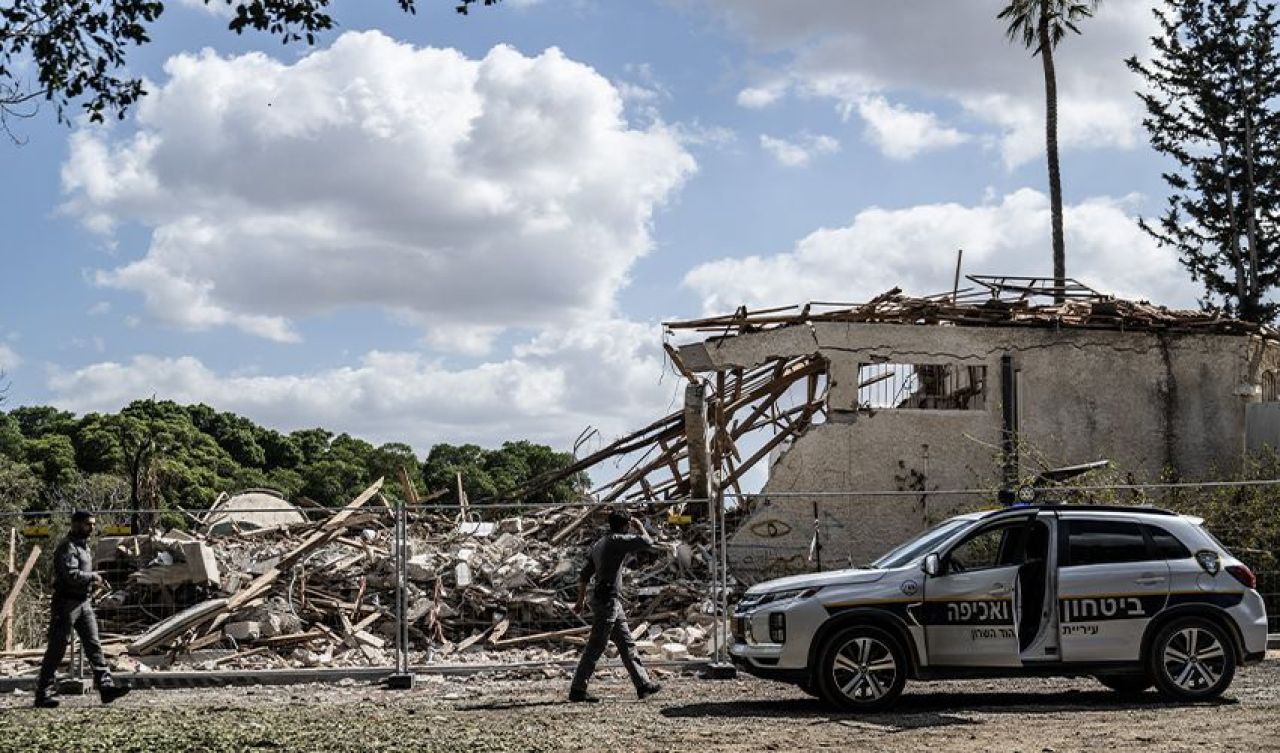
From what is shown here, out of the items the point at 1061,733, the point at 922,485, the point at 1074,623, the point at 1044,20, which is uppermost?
the point at 1044,20

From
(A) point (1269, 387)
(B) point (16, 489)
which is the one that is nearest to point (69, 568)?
(A) point (1269, 387)

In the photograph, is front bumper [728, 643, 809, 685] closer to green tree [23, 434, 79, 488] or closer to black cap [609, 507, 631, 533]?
black cap [609, 507, 631, 533]

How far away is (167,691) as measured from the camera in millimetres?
16500

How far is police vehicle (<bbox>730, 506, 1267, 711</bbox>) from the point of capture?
13109 mm

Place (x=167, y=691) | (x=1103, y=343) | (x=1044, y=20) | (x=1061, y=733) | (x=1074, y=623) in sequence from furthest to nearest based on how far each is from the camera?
(x=1044, y=20), (x=1103, y=343), (x=167, y=691), (x=1074, y=623), (x=1061, y=733)

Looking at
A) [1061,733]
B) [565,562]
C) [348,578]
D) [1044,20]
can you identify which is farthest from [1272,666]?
[1044,20]

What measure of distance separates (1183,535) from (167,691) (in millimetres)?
A: 10750

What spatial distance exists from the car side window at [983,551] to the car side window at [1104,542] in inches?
19.0

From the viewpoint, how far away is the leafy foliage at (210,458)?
52969mm

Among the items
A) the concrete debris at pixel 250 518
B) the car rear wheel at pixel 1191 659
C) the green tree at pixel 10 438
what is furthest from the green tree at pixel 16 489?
the car rear wheel at pixel 1191 659

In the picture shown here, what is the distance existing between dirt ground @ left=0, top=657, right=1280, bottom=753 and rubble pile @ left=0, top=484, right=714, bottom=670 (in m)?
3.06

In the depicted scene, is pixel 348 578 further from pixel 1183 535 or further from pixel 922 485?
pixel 1183 535

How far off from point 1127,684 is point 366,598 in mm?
10656

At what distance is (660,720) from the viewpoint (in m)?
12.9
